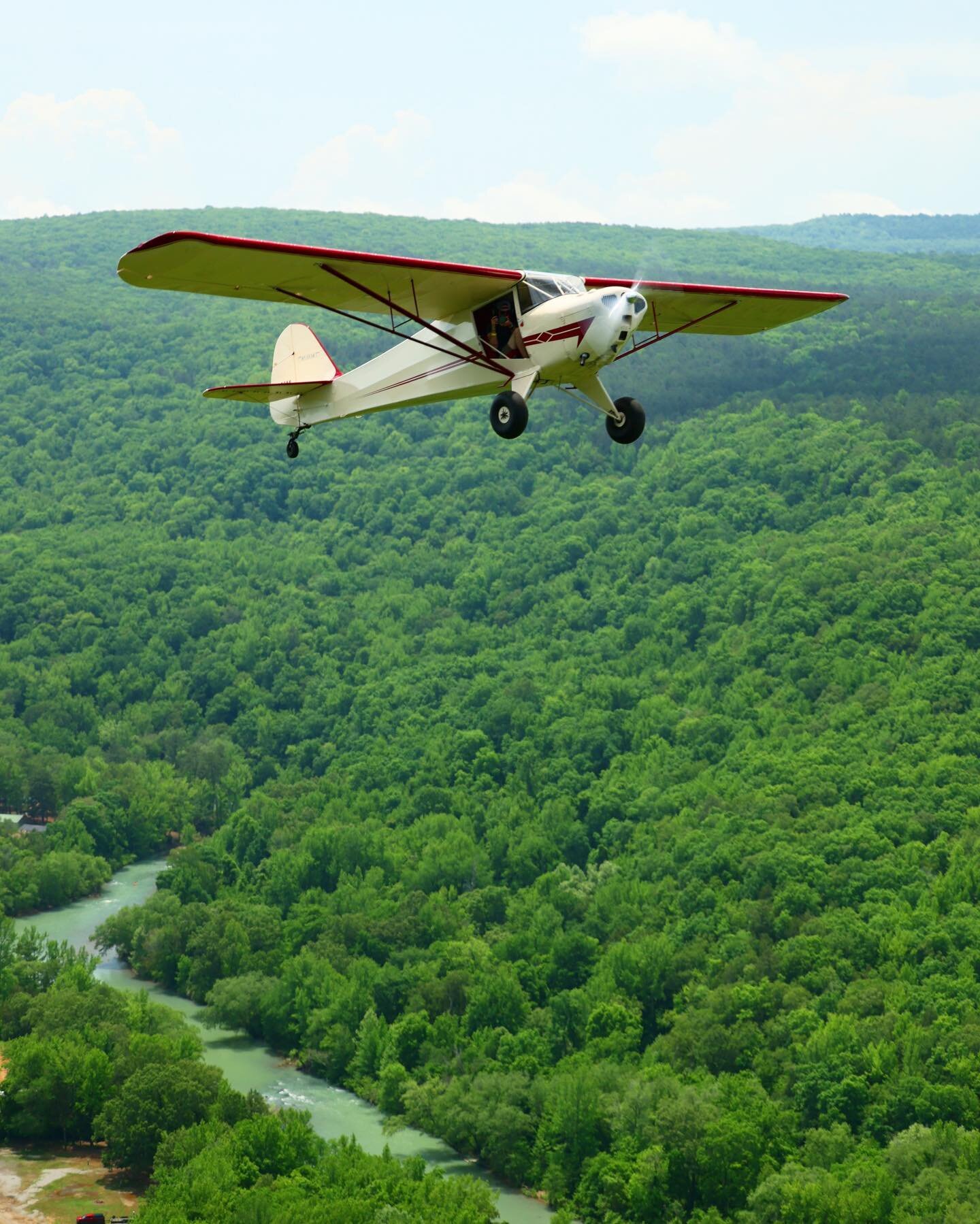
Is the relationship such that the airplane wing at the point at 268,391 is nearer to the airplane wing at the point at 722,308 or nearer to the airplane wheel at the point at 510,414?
the airplane wing at the point at 722,308

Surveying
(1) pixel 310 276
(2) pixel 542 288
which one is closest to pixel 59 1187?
(1) pixel 310 276

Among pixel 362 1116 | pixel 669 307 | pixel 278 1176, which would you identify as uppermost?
pixel 669 307

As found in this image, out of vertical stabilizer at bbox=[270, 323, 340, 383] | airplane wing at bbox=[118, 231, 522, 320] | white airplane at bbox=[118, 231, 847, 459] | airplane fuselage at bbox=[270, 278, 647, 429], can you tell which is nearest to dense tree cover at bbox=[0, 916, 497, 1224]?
vertical stabilizer at bbox=[270, 323, 340, 383]

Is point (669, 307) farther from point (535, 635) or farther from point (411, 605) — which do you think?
point (411, 605)

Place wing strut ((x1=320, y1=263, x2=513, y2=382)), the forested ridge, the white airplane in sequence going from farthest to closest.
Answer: the forested ridge → wing strut ((x1=320, y1=263, x2=513, y2=382)) → the white airplane

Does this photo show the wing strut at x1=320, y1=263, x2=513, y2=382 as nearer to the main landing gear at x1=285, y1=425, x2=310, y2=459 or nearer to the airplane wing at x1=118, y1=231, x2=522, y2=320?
the airplane wing at x1=118, y1=231, x2=522, y2=320

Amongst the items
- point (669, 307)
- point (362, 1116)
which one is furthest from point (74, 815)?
point (669, 307)

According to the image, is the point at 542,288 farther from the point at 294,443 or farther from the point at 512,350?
the point at 294,443
